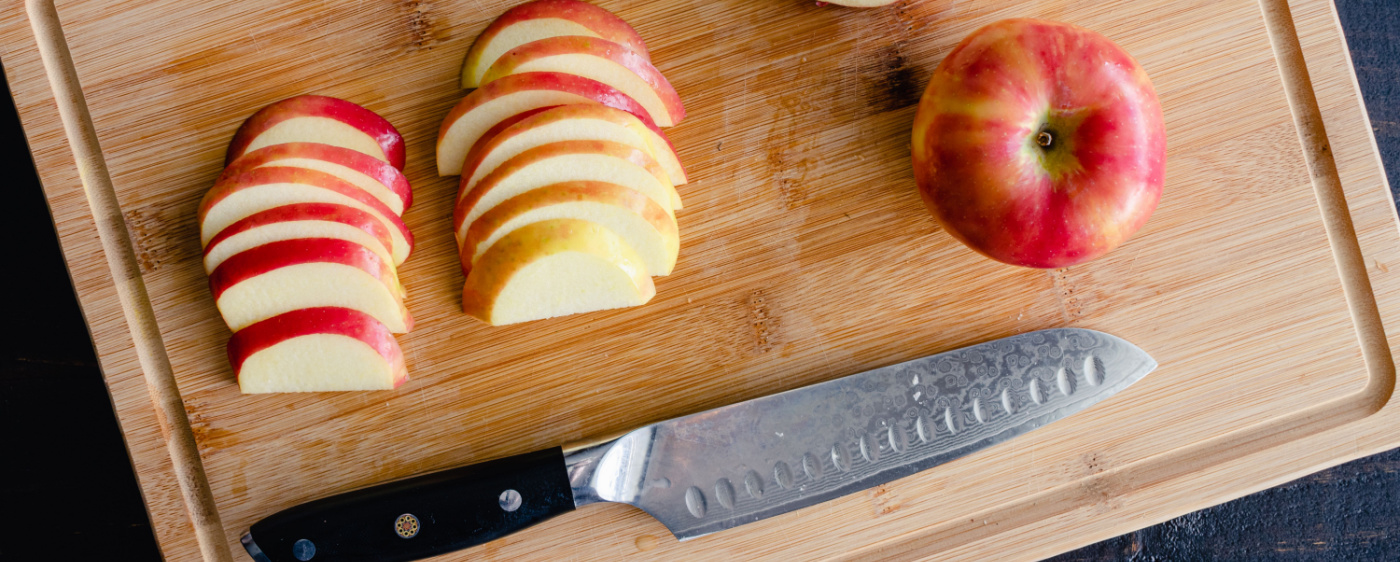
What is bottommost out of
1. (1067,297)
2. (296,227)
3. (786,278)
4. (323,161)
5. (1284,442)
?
(1284,442)

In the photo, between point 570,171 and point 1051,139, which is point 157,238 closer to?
point 570,171

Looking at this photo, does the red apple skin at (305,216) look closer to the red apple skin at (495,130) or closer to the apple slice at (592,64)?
the red apple skin at (495,130)

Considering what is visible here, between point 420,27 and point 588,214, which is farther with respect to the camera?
point 420,27

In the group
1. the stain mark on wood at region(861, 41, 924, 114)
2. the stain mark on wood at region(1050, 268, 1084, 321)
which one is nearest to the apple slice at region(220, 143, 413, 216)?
the stain mark on wood at region(861, 41, 924, 114)

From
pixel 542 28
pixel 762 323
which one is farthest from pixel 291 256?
pixel 762 323

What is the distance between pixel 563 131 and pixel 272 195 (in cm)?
54

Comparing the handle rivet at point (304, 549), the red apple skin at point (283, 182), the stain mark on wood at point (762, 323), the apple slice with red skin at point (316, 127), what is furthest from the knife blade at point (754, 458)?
the apple slice with red skin at point (316, 127)

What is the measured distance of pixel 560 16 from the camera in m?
1.47

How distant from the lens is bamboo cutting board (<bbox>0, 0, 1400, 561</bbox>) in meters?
1.52

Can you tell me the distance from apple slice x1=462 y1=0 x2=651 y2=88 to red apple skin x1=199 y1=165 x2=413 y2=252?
30cm

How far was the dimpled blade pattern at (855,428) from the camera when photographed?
1484 millimetres

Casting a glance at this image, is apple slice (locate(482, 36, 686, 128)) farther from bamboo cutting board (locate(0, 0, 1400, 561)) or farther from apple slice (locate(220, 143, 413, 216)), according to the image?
apple slice (locate(220, 143, 413, 216))

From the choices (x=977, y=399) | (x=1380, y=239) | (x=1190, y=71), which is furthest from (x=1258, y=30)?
(x=977, y=399)

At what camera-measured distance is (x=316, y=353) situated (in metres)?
1.43
